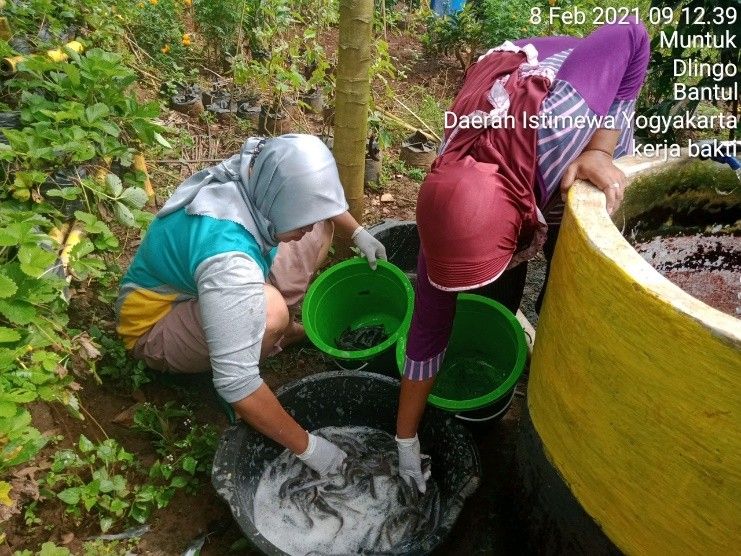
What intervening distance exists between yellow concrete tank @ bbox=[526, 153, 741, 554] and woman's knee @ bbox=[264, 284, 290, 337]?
1177mm

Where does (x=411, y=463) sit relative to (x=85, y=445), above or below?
below

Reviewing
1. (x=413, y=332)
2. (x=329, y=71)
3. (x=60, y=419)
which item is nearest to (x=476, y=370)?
(x=413, y=332)

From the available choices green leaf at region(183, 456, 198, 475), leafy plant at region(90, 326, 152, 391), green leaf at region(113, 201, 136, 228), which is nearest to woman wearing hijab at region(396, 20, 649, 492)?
green leaf at region(183, 456, 198, 475)

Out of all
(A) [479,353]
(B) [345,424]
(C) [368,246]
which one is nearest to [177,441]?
(B) [345,424]

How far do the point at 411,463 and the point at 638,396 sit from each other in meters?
1.11

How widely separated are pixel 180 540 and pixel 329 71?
4.43 metres

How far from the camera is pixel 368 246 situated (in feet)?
8.88

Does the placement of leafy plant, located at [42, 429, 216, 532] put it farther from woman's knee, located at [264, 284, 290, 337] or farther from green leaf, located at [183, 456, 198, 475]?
woman's knee, located at [264, 284, 290, 337]

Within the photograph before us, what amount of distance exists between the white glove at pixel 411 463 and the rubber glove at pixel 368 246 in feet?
3.10

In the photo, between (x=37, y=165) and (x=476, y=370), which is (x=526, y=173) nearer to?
(x=476, y=370)

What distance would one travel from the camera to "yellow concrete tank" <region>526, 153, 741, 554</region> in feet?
3.42

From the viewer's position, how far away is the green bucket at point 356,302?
96.4 inches

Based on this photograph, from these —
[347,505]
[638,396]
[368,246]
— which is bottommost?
[347,505]

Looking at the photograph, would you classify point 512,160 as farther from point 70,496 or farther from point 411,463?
point 70,496
